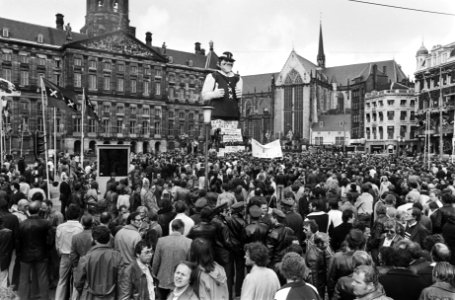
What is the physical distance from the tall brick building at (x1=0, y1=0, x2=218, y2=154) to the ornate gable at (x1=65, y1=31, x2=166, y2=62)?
0.13 m

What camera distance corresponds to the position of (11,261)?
24.1 feet

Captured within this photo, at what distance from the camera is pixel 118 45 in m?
59.9

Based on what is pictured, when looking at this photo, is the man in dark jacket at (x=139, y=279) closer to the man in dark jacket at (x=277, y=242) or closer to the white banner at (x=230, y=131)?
the man in dark jacket at (x=277, y=242)

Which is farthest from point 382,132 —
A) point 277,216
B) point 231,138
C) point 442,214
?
point 277,216

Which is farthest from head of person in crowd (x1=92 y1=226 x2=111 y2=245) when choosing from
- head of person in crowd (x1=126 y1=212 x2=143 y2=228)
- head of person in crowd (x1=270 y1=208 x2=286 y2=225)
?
head of person in crowd (x1=270 y1=208 x2=286 y2=225)

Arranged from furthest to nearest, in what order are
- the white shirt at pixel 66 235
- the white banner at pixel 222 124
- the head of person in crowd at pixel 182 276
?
the white banner at pixel 222 124 < the white shirt at pixel 66 235 < the head of person in crowd at pixel 182 276

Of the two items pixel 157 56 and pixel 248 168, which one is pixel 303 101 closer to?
pixel 157 56

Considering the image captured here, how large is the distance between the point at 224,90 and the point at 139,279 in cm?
1062

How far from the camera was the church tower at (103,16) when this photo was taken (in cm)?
6200

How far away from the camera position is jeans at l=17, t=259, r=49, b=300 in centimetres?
709

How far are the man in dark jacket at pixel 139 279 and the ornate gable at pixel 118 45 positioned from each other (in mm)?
55890

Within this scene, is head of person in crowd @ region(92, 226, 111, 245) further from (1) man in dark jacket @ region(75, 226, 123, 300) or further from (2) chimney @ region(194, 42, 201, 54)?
(2) chimney @ region(194, 42, 201, 54)

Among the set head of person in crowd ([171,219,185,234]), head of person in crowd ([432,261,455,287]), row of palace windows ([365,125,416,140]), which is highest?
row of palace windows ([365,125,416,140])

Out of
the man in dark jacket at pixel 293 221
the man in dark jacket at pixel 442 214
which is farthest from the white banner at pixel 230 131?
the man in dark jacket at pixel 442 214
